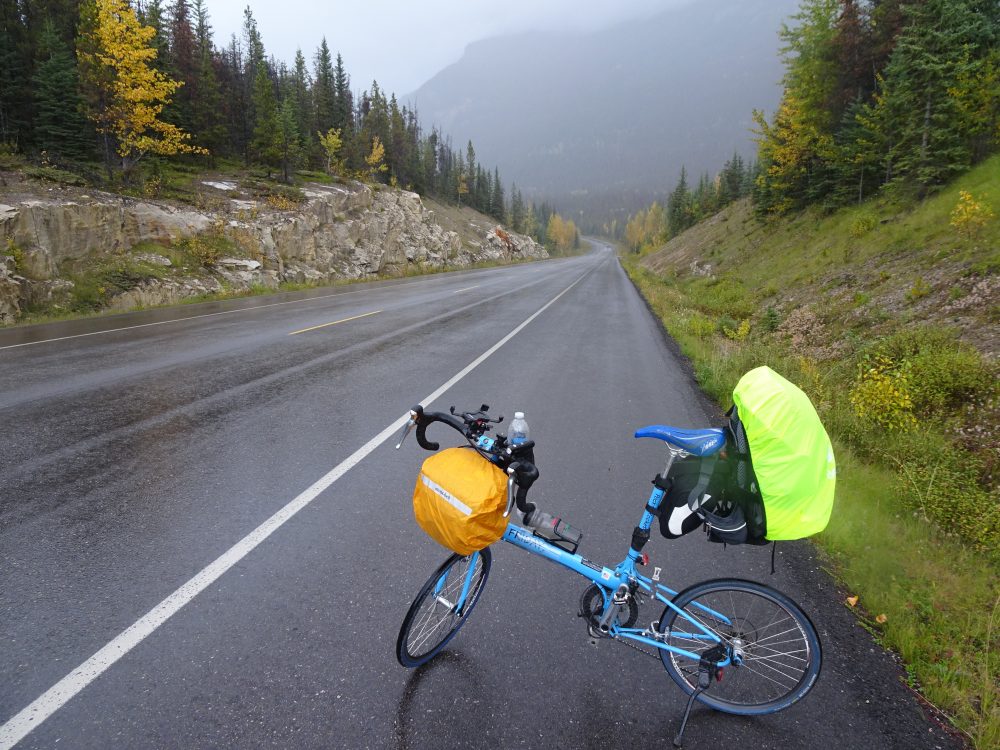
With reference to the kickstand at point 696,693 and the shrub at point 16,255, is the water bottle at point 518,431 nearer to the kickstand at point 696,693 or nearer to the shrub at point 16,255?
the kickstand at point 696,693

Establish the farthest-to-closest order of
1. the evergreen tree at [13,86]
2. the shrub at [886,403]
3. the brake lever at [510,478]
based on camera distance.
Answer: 1. the evergreen tree at [13,86]
2. the shrub at [886,403]
3. the brake lever at [510,478]

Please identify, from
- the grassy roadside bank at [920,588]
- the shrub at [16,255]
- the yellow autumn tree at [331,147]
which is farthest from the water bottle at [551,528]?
the yellow autumn tree at [331,147]

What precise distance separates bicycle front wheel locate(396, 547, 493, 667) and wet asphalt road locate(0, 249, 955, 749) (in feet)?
0.33

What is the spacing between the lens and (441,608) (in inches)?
108

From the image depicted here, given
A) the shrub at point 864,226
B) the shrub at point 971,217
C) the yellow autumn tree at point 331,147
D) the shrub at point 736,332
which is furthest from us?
the yellow autumn tree at point 331,147

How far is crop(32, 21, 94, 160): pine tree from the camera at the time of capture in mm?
27172

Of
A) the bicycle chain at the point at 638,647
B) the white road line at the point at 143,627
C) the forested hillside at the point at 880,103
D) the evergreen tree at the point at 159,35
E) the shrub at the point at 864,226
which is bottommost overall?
the bicycle chain at the point at 638,647

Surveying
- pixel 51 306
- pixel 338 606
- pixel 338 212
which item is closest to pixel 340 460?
pixel 338 606

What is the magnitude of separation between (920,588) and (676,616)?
1.96 m

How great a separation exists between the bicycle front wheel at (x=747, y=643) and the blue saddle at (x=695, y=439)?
0.69 metres

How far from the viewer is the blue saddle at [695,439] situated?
2395 mm

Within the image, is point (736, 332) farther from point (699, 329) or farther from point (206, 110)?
point (206, 110)

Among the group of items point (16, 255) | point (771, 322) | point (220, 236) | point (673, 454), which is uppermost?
point (220, 236)

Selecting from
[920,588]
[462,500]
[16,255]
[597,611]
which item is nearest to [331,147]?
[16,255]
